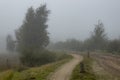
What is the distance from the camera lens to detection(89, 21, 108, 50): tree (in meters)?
109

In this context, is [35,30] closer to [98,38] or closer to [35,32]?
[35,32]

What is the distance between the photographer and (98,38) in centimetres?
10938

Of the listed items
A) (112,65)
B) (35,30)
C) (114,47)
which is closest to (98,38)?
(114,47)

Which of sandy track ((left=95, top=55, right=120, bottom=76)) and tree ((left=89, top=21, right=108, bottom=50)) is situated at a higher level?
tree ((left=89, top=21, right=108, bottom=50))

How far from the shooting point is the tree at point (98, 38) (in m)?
109

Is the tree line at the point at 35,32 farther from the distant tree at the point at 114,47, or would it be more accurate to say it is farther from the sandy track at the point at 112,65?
the distant tree at the point at 114,47

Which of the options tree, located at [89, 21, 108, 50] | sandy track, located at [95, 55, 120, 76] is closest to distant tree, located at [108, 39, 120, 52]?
tree, located at [89, 21, 108, 50]

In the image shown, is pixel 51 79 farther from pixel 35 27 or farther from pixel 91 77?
pixel 35 27

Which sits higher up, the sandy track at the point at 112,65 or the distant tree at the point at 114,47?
the distant tree at the point at 114,47

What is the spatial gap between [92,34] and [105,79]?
8352 centimetres

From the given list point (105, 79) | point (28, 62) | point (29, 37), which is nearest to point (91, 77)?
point (105, 79)

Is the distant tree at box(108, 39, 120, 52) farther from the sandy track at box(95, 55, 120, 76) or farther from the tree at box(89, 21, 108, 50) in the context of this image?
the sandy track at box(95, 55, 120, 76)

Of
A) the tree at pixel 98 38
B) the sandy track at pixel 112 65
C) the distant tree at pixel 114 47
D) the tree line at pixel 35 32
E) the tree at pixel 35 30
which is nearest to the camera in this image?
the sandy track at pixel 112 65

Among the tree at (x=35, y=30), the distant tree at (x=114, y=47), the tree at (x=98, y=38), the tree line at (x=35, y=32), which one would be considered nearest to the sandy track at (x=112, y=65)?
the tree line at (x=35, y=32)
